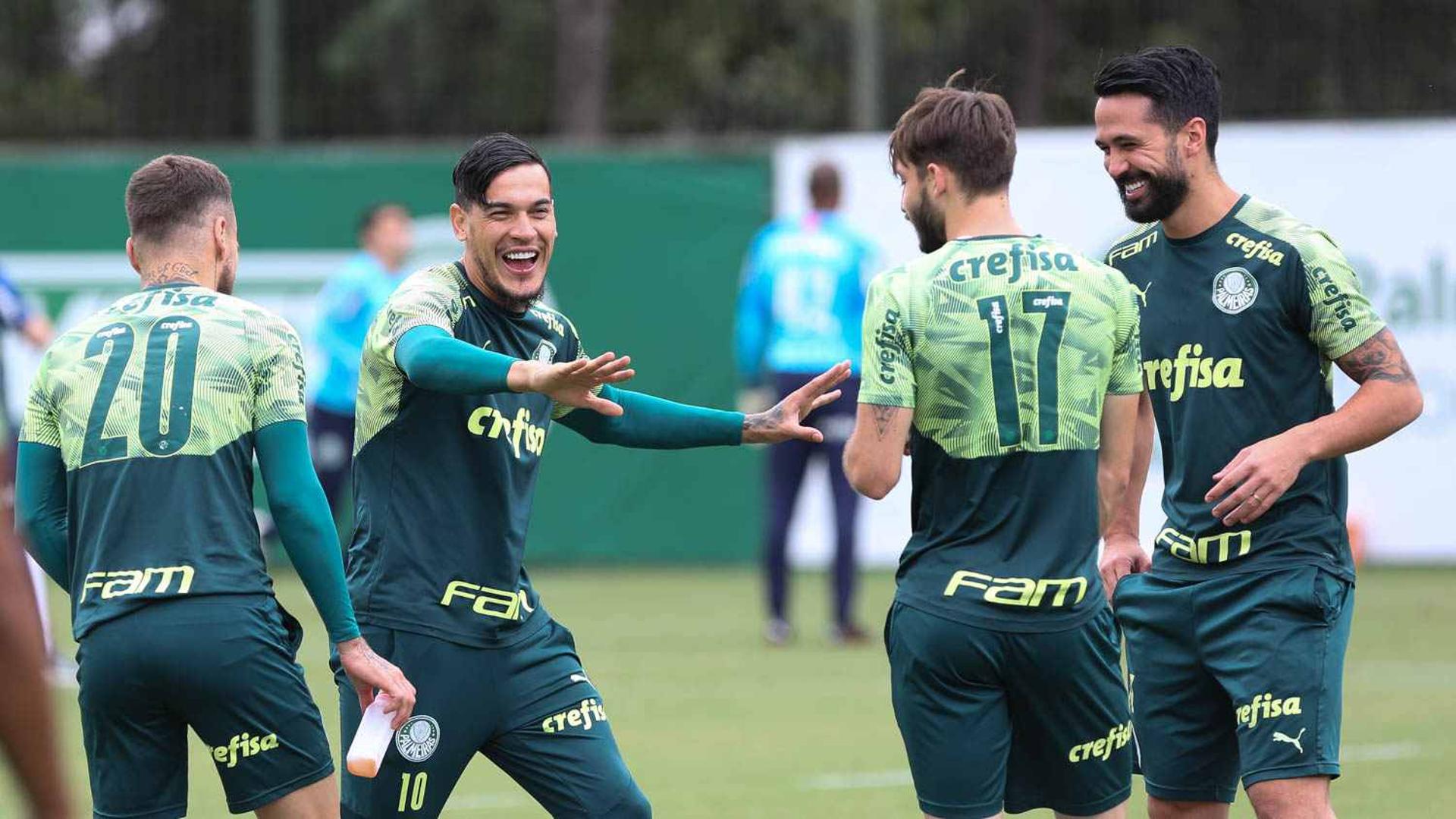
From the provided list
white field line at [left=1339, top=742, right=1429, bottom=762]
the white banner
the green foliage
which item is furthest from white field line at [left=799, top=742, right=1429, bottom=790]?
the green foliage

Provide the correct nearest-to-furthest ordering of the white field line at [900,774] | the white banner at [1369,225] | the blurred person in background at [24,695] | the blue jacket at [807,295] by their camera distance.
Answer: the blurred person in background at [24,695], the white field line at [900,774], the blue jacket at [807,295], the white banner at [1369,225]

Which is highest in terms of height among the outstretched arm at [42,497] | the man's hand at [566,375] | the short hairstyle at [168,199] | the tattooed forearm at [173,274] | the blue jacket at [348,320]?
the short hairstyle at [168,199]

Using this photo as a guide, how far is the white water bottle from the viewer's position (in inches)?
180

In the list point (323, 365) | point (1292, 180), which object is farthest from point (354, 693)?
point (1292, 180)

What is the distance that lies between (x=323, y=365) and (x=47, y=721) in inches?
429

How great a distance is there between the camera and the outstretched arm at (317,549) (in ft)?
15.3

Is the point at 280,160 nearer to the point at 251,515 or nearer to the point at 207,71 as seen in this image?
the point at 207,71

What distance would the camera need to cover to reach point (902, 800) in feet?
24.8

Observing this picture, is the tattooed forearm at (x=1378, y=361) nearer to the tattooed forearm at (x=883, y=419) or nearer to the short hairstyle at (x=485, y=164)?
the tattooed forearm at (x=883, y=419)

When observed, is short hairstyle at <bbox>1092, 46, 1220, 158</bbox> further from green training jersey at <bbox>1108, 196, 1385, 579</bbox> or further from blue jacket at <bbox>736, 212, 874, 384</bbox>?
blue jacket at <bbox>736, 212, 874, 384</bbox>

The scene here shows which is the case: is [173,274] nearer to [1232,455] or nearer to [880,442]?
[880,442]

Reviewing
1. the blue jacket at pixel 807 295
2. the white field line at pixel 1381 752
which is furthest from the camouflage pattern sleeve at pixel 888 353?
the blue jacket at pixel 807 295

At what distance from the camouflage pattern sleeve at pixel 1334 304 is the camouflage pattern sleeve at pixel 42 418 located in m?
2.97

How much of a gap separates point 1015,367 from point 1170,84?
964 mm
